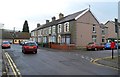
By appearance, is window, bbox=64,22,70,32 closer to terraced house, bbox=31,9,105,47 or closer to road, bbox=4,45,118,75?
terraced house, bbox=31,9,105,47

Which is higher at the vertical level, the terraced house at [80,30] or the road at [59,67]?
the terraced house at [80,30]

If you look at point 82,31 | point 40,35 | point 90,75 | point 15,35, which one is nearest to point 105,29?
point 82,31

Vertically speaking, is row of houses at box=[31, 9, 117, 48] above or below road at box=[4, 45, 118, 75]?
above

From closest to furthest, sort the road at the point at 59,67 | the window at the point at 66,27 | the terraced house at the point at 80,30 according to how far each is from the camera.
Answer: the road at the point at 59,67, the terraced house at the point at 80,30, the window at the point at 66,27

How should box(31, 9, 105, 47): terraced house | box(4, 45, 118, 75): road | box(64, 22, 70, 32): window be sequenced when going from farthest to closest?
1. box(64, 22, 70, 32): window
2. box(31, 9, 105, 47): terraced house
3. box(4, 45, 118, 75): road

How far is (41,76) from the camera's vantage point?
12.6m

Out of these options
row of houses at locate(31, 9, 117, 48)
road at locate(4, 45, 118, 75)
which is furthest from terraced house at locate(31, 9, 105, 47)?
road at locate(4, 45, 118, 75)

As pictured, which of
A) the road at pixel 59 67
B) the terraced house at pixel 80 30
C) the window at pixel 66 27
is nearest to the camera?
the road at pixel 59 67

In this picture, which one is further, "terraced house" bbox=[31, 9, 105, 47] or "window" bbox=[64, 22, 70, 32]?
"window" bbox=[64, 22, 70, 32]

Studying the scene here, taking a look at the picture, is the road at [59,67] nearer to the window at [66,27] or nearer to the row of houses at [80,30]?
the row of houses at [80,30]

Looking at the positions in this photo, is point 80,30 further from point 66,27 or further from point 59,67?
point 59,67

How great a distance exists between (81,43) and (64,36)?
5.40 m

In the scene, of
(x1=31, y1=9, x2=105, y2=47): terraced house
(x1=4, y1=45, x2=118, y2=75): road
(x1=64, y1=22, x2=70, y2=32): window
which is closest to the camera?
(x1=4, y1=45, x2=118, y2=75): road

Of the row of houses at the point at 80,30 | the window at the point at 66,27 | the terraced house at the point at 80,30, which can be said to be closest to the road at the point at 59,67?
the row of houses at the point at 80,30
